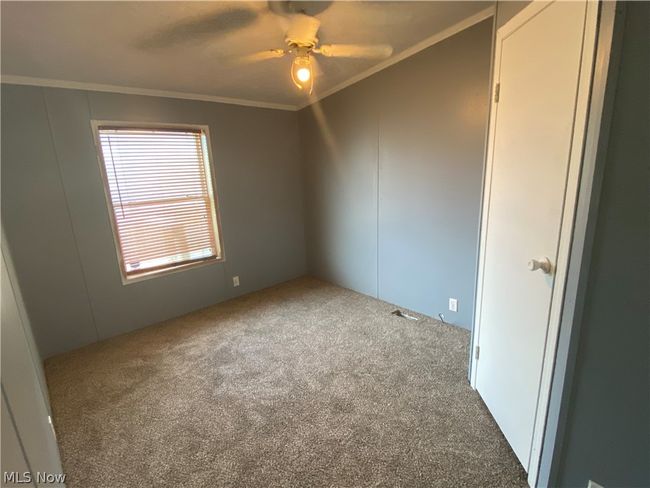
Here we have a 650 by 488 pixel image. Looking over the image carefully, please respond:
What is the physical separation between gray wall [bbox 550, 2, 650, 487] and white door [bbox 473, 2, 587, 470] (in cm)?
16

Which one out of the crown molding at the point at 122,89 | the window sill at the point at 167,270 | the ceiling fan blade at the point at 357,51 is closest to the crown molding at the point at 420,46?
the ceiling fan blade at the point at 357,51

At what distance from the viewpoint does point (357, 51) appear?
2396 millimetres

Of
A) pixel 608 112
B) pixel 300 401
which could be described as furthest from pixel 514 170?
pixel 300 401

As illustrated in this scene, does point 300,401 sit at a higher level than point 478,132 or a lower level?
lower

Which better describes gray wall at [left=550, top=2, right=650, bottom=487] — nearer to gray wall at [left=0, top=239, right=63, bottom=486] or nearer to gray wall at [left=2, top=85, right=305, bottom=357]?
gray wall at [left=0, top=239, right=63, bottom=486]

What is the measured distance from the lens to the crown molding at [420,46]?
2102mm

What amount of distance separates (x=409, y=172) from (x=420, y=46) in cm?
101

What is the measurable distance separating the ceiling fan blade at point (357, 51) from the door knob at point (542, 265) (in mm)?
1914

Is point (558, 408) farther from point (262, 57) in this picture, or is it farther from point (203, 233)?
point (203, 233)

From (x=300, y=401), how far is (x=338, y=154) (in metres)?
2.57

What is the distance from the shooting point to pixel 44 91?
237cm

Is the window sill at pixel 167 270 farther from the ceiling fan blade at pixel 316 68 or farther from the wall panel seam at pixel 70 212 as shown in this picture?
the ceiling fan blade at pixel 316 68

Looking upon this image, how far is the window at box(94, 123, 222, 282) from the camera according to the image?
9.10ft

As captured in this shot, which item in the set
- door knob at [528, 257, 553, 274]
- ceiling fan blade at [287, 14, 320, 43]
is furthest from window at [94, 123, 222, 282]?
door knob at [528, 257, 553, 274]
